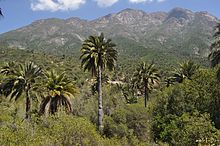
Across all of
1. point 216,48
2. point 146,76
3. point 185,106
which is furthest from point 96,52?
point 146,76

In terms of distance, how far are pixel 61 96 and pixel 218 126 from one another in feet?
47.0

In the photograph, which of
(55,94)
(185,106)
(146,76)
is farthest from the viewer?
(146,76)

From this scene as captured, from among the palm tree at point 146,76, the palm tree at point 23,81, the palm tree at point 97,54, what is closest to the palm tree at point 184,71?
the palm tree at point 146,76

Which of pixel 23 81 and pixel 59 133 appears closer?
pixel 59 133

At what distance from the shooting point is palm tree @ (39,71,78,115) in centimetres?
3628

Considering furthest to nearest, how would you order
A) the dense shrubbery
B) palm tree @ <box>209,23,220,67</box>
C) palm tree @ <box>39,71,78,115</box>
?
palm tree @ <box>39,71,78,115</box>, the dense shrubbery, palm tree @ <box>209,23,220,67</box>

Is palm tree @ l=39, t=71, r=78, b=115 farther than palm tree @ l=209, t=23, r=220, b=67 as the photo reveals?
Yes

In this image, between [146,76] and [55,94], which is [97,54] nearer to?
[55,94]

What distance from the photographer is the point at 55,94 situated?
119 ft

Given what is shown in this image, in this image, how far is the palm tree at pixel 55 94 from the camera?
36.3 m

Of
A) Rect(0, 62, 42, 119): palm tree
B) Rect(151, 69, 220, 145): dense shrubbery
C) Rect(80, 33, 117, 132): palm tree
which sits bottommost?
Rect(151, 69, 220, 145): dense shrubbery

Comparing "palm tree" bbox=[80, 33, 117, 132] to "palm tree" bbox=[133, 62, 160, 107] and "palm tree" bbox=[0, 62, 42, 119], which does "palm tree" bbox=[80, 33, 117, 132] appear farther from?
"palm tree" bbox=[133, 62, 160, 107]

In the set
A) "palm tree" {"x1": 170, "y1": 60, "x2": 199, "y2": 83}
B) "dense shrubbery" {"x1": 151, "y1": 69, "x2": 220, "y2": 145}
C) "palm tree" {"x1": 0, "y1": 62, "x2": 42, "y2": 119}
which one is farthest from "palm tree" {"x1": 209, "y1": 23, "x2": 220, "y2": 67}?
"palm tree" {"x1": 170, "y1": 60, "x2": 199, "y2": 83}

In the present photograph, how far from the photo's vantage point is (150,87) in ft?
203
